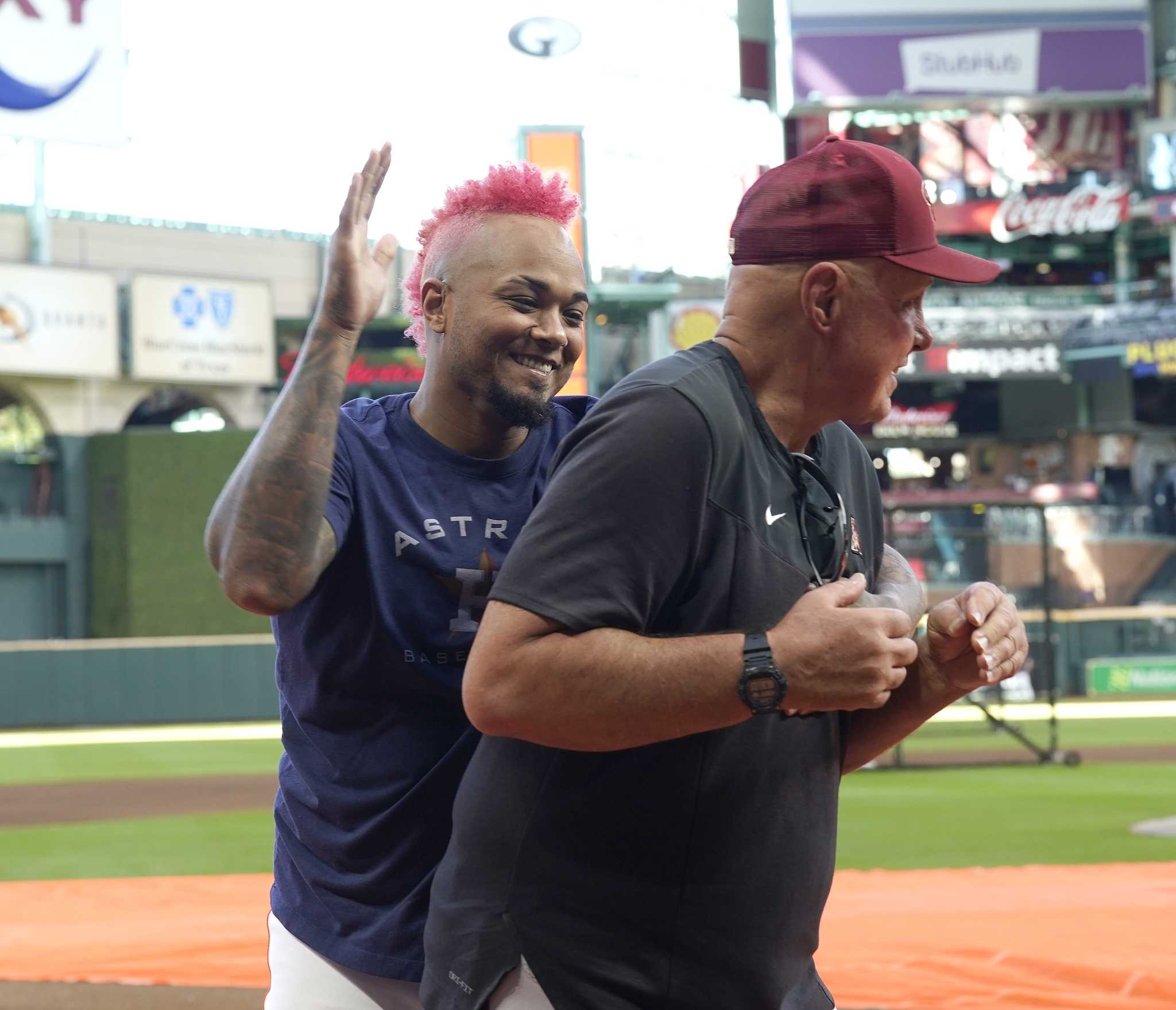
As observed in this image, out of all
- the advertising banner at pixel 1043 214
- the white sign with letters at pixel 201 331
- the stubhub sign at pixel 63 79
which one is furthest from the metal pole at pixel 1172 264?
the stubhub sign at pixel 63 79

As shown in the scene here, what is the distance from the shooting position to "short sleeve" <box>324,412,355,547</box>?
224cm

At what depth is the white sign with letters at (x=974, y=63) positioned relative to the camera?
36531 millimetres

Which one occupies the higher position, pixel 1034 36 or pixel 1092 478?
pixel 1034 36

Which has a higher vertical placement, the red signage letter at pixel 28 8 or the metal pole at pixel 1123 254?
the red signage letter at pixel 28 8

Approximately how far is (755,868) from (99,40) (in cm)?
2913

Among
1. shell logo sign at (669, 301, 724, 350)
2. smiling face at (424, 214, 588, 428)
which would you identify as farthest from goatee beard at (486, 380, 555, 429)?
shell logo sign at (669, 301, 724, 350)

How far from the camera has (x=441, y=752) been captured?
7.56 feet

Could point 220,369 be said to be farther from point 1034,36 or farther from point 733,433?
point 733,433

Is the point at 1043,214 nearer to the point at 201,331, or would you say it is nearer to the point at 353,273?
the point at 201,331

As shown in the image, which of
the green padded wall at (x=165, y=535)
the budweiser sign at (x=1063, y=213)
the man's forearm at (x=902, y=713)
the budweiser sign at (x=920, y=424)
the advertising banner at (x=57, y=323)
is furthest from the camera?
the budweiser sign at (x=920, y=424)

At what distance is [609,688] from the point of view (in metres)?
1.64

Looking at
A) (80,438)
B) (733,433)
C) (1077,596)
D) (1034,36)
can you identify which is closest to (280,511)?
(733,433)

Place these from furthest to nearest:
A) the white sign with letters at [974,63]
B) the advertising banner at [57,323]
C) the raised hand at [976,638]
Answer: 1. the white sign with letters at [974,63]
2. the advertising banner at [57,323]
3. the raised hand at [976,638]

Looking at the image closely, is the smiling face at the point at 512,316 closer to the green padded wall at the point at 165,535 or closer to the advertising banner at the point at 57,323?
the green padded wall at the point at 165,535
